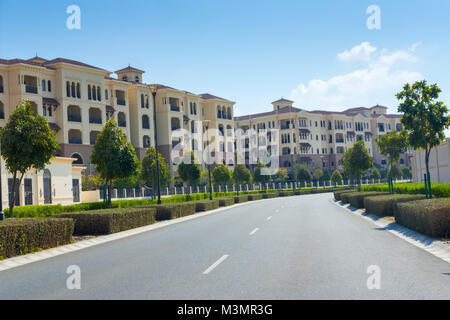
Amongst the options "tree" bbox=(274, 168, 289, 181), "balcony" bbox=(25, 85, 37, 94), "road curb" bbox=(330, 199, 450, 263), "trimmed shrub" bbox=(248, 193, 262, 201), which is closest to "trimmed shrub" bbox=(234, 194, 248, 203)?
"trimmed shrub" bbox=(248, 193, 262, 201)

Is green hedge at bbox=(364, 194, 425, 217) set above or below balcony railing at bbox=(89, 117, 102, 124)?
below

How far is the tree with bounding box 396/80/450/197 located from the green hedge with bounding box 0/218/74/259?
16.5 metres

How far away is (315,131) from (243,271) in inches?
3617

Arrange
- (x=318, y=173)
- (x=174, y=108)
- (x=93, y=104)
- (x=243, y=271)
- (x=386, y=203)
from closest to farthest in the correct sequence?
1. (x=243, y=271)
2. (x=386, y=203)
3. (x=93, y=104)
4. (x=174, y=108)
5. (x=318, y=173)

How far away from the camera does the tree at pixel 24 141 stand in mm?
19406

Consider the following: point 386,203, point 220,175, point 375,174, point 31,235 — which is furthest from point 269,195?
point 31,235

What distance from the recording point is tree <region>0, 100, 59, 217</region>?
764 inches

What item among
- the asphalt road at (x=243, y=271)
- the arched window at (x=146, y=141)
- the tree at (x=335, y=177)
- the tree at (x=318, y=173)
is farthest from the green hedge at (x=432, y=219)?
the tree at (x=318, y=173)

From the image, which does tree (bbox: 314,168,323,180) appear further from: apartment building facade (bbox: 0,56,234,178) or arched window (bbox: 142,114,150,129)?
arched window (bbox: 142,114,150,129)

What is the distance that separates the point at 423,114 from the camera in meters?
21.7

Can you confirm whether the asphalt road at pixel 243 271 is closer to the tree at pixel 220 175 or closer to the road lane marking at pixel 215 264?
the road lane marking at pixel 215 264

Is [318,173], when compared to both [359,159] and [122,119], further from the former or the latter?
[359,159]
